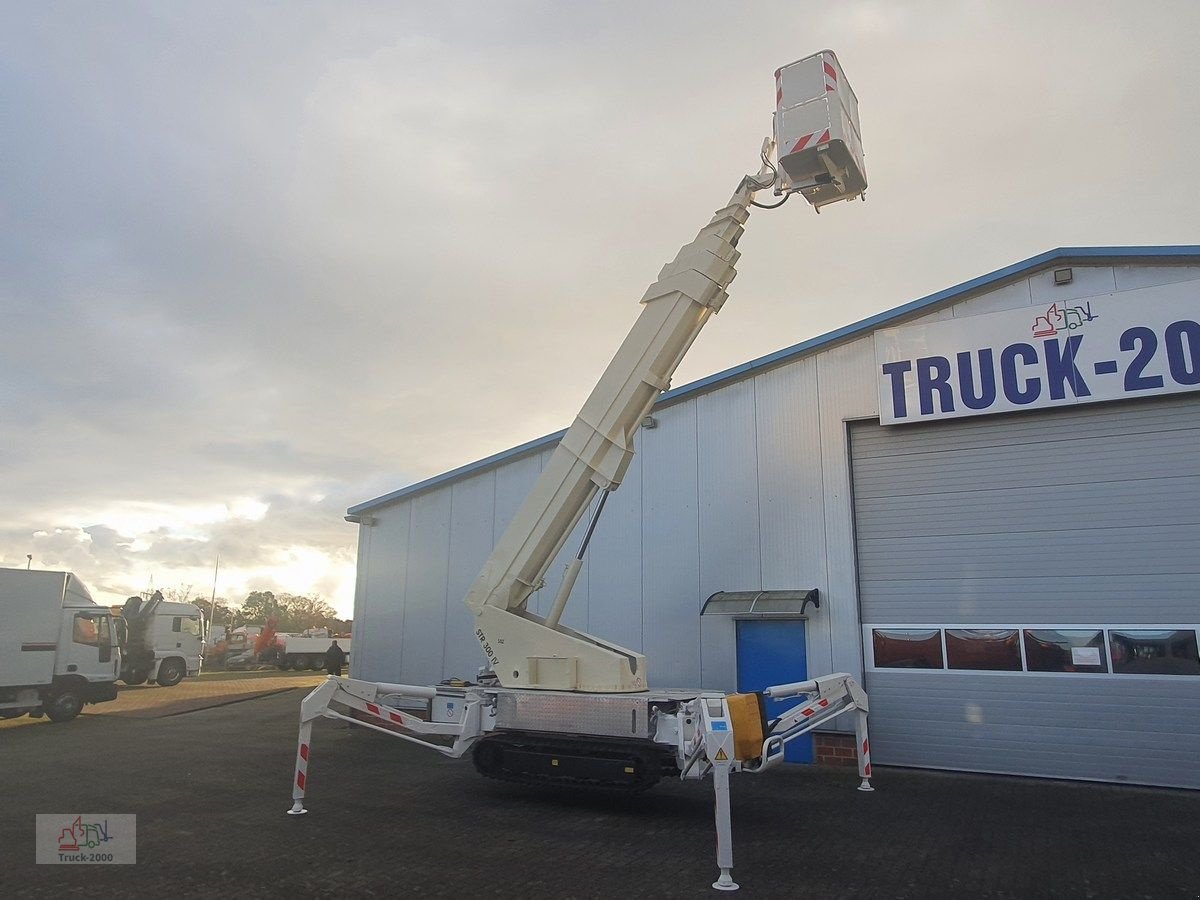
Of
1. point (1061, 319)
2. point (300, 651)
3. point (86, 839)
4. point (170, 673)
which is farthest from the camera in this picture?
point (300, 651)

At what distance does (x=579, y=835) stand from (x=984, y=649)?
664 cm

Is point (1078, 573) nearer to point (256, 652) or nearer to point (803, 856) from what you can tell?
point (803, 856)

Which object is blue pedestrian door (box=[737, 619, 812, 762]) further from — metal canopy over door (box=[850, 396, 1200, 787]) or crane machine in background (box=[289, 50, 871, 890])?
crane machine in background (box=[289, 50, 871, 890])

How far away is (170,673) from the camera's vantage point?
28.2m

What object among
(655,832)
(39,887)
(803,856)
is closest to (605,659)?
(655,832)

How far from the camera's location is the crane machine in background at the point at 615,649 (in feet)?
27.6

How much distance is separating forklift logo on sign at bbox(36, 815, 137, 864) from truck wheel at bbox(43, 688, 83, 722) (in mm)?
11936

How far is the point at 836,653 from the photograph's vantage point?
39.3 ft

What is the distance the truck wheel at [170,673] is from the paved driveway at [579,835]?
17009 millimetres

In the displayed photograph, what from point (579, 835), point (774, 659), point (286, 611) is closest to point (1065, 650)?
point (774, 659)

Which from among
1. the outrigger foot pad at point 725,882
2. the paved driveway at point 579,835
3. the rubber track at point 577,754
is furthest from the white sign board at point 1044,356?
the outrigger foot pad at point 725,882

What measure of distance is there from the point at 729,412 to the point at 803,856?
7.58 meters

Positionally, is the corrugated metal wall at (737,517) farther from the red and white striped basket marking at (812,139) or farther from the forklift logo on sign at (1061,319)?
the red and white striped basket marking at (812,139)

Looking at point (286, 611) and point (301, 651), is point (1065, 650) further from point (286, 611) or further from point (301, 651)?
point (286, 611)
